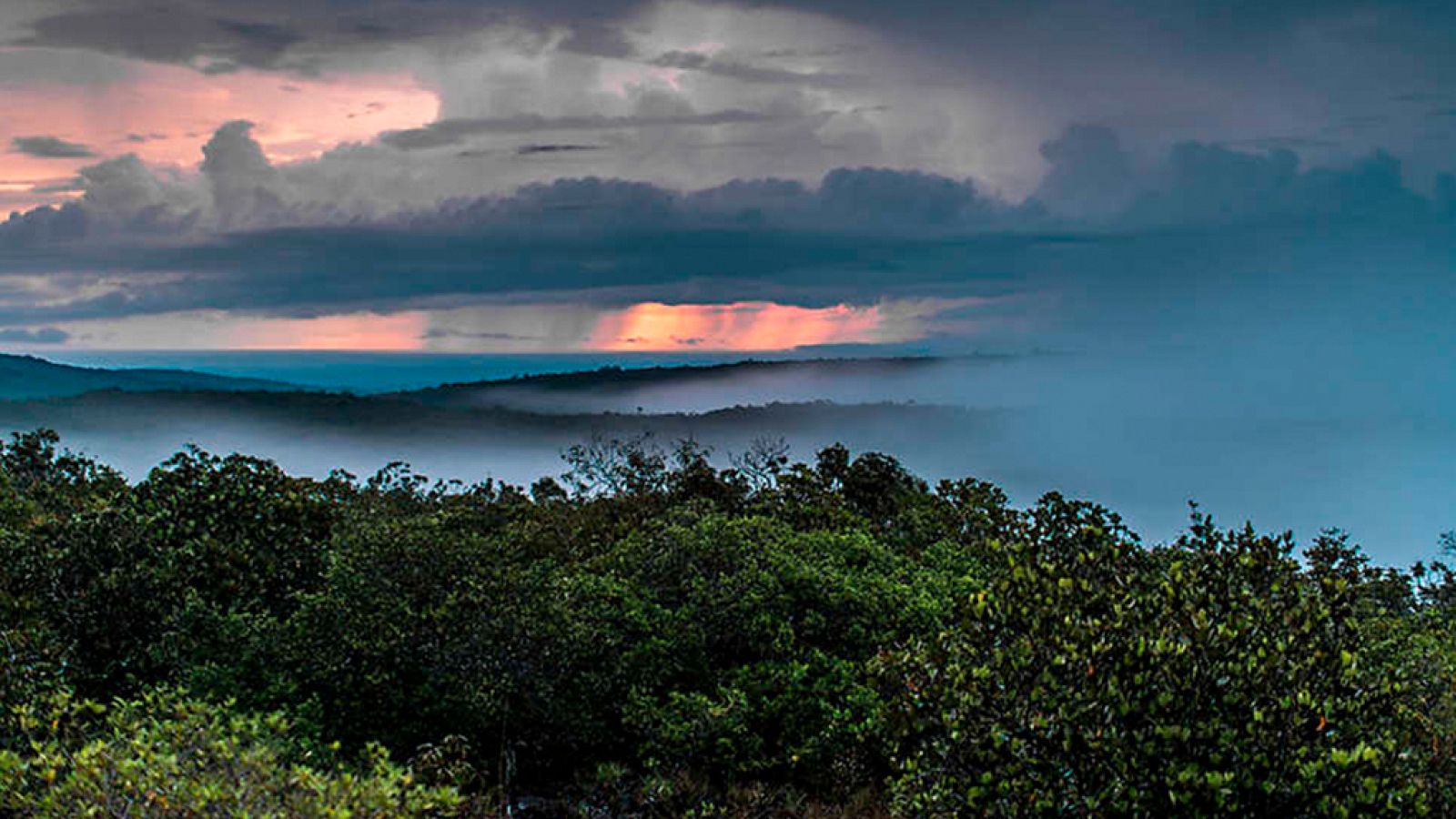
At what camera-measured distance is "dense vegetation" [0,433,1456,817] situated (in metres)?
11.8

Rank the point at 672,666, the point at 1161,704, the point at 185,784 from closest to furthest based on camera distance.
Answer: the point at 185,784 < the point at 1161,704 < the point at 672,666

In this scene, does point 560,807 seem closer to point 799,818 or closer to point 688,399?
point 799,818

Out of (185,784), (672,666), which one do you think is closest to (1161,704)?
(185,784)

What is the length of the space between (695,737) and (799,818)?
8.01 feet

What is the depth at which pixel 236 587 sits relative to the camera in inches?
968

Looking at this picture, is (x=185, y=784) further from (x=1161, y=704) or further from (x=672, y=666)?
(x=672, y=666)

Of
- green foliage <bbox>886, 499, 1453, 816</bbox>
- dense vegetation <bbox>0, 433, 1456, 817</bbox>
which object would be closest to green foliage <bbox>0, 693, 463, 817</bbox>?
dense vegetation <bbox>0, 433, 1456, 817</bbox>

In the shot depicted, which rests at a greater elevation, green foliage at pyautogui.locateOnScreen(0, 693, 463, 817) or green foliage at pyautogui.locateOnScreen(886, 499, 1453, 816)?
green foliage at pyautogui.locateOnScreen(886, 499, 1453, 816)

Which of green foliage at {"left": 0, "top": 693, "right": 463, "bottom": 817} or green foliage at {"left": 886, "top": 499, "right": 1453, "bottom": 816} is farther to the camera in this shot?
green foliage at {"left": 886, "top": 499, "right": 1453, "bottom": 816}

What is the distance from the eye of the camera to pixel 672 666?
917 inches

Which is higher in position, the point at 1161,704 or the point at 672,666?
the point at 1161,704

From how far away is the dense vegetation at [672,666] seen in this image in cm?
1177

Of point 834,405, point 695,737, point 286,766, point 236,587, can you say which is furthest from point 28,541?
point 834,405

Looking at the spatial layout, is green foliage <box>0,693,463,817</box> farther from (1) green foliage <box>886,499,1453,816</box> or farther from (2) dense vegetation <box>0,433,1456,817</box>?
(1) green foliage <box>886,499,1453,816</box>
